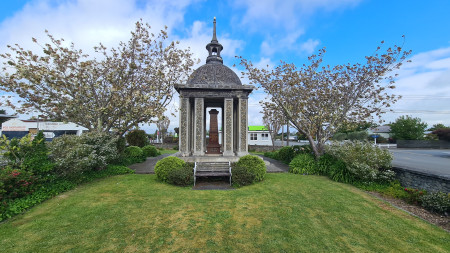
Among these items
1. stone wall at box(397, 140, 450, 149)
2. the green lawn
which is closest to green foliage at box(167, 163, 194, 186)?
the green lawn

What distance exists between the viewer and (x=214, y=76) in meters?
13.8

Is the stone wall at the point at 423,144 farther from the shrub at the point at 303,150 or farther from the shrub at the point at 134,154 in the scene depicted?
the shrub at the point at 134,154

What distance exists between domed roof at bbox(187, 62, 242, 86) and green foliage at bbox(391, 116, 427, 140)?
144 ft

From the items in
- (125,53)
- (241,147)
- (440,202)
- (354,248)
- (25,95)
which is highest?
(125,53)

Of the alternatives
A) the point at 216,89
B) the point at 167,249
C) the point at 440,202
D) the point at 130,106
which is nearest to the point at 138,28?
the point at 130,106

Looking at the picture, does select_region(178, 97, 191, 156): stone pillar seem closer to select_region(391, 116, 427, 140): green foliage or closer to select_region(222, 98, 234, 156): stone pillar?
select_region(222, 98, 234, 156): stone pillar

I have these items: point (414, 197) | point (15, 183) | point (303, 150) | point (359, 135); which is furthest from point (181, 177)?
point (359, 135)

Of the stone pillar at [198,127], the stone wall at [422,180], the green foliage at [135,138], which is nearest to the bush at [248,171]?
the stone pillar at [198,127]

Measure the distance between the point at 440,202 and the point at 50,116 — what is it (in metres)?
17.5

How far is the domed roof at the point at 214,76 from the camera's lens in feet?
44.7

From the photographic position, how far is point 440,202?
5.97 m

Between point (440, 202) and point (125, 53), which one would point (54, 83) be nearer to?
point (125, 53)

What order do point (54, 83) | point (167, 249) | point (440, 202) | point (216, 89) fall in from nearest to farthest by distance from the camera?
point (167, 249)
point (440, 202)
point (54, 83)
point (216, 89)

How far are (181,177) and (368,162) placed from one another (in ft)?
28.4
